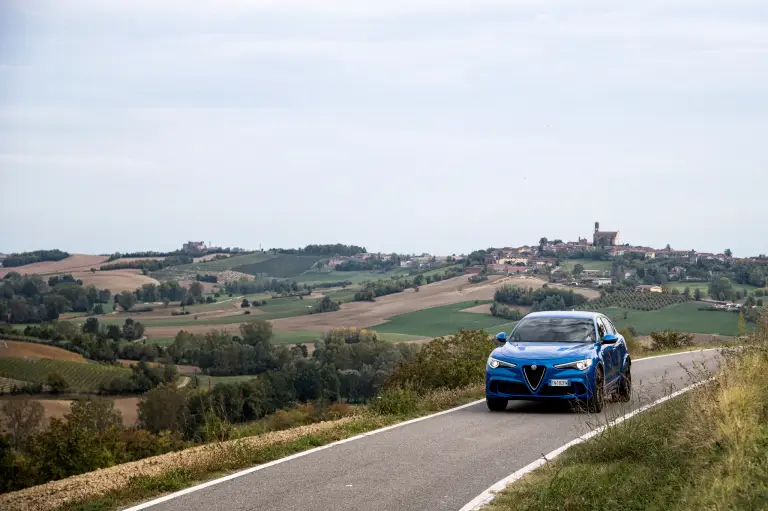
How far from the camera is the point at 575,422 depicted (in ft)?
42.9

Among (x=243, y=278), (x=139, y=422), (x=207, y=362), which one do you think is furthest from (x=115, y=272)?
(x=139, y=422)

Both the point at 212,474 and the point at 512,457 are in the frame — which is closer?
the point at 212,474

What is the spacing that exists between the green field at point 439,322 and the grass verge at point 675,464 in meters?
72.3

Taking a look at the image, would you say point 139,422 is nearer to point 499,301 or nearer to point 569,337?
point 499,301

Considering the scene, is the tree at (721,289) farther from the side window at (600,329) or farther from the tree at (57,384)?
the side window at (600,329)

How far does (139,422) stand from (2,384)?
19218 mm

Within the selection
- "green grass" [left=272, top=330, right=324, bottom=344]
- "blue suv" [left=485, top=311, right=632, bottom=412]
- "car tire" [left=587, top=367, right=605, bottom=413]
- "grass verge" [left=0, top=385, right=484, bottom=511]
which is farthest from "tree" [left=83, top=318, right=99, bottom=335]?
"grass verge" [left=0, top=385, right=484, bottom=511]

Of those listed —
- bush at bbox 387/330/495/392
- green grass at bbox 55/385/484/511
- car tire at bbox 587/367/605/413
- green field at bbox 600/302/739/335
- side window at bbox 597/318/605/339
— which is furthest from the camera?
green field at bbox 600/302/739/335

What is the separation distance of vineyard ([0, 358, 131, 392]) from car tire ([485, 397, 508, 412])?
72.4 metres

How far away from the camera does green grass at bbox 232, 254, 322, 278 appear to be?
568 feet

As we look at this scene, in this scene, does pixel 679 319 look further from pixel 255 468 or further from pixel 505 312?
pixel 255 468

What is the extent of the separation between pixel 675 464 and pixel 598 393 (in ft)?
17.7

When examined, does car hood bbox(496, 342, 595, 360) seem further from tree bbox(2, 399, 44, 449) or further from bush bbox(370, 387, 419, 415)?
tree bbox(2, 399, 44, 449)

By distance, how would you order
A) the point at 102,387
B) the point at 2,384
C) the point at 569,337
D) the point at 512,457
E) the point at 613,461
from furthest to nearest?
the point at 102,387 < the point at 2,384 < the point at 569,337 < the point at 512,457 < the point at 613,461
